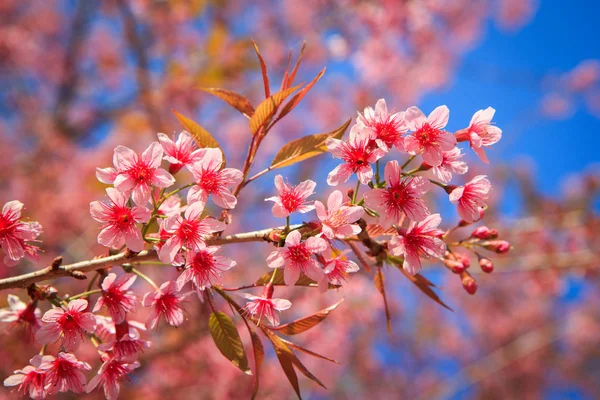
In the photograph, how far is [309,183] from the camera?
922 mm

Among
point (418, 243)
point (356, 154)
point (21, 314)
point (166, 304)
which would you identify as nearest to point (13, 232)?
point (21, 314)

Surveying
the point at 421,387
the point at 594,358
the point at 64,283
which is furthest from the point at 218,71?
the point at 594,358

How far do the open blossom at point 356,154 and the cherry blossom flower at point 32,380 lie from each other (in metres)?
0.77

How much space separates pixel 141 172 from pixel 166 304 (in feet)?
1.03

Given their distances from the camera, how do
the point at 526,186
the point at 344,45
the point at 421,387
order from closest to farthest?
the point at 344,45
the point at 526,186
the point at 421,387

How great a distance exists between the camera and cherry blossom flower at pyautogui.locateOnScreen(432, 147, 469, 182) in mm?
911

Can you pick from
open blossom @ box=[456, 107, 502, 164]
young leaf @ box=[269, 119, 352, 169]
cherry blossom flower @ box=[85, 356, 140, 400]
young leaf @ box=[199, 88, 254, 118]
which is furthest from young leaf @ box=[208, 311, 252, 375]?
open blossom @ box=[456, 107, 502, 164]

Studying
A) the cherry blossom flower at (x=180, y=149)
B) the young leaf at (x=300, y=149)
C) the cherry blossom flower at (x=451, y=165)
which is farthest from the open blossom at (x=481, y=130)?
the cherry blossom flower at (x=180, y=149)

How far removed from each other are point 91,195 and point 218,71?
8.60 ft

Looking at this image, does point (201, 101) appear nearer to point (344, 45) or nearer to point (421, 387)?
point (344, 45)

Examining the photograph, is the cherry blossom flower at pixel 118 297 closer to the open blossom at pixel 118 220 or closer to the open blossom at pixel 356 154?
the open blossom at pixel 118 220

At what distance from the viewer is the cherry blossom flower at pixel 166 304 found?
93 cm

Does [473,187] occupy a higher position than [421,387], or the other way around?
[473,187]

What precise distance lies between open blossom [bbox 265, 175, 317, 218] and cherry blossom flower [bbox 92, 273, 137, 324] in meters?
0.37
